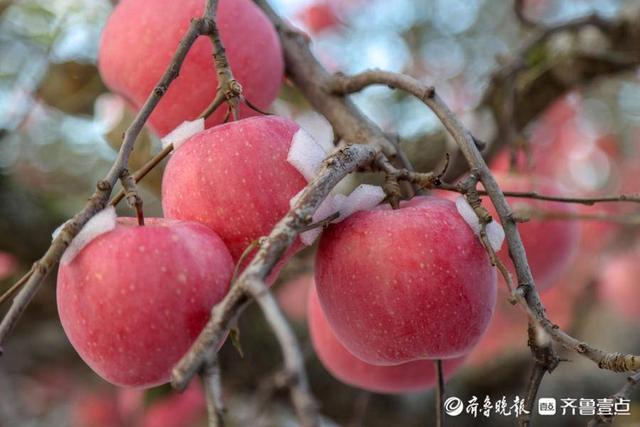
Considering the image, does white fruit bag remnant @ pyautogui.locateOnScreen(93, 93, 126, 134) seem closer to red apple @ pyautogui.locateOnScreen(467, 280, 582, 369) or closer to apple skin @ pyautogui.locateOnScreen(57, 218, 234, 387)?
apple skin @ pyautogui.locateOnScreen(57, 218, 234, 387)

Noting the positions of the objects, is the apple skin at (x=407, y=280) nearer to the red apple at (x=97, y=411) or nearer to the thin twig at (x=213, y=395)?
the thin twig at (x=213, y=395)

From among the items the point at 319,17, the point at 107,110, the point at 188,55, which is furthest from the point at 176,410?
the point at 319,17

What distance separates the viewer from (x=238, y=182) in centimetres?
47

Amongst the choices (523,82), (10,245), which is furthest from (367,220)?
(10,245)

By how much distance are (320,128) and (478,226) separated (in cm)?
36

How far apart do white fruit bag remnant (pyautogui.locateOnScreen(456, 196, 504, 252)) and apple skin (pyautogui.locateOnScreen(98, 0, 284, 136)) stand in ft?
0.67

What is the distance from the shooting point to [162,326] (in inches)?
16.6

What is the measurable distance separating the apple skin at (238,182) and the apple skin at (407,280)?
4 centimetres

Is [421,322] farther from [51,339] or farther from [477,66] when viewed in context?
[477,66]

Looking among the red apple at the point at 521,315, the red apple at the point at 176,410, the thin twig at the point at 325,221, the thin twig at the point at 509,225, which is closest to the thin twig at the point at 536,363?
the thin twig at the point at 509,225

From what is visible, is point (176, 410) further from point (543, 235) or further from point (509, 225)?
point (509, 225)

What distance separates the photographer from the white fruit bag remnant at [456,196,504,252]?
498 millimetres

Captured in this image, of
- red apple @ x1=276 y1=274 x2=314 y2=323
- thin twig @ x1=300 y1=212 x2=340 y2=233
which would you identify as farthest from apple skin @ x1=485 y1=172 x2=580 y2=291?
red apple @ x1=276 y1=274 x2=314 y2=323

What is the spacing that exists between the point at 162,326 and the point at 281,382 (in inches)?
6.5
